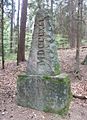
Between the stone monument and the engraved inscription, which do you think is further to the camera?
the engraved inscription

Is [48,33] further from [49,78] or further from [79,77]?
[79,77]

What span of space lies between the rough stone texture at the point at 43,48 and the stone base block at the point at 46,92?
25 cm

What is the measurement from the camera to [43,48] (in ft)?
21.9

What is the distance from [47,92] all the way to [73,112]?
1.00 m

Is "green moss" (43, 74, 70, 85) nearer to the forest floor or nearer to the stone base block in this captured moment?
the stone base block

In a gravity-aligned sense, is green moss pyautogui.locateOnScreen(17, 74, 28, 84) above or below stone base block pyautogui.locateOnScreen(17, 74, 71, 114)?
above

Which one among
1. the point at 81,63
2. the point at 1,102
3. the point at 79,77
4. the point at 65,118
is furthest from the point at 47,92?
the point at 81,63

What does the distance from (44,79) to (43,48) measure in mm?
887

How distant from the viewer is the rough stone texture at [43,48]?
21.8 feet

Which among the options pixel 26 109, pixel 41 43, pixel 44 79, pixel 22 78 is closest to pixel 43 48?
pixel 41 43

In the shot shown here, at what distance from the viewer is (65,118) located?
6.33 m

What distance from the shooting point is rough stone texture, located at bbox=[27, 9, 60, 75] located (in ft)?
21.8

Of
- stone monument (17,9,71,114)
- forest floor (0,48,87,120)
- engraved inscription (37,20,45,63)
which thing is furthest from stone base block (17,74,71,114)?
engraved inscription (37,20,45,63)

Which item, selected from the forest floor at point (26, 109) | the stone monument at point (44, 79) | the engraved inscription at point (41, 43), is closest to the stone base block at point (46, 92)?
the stone monument at point (44, 79)
